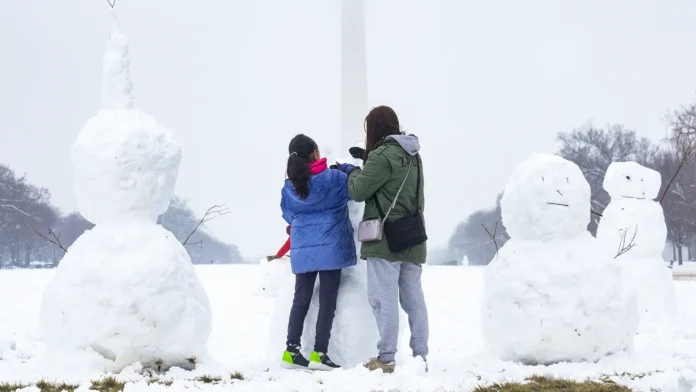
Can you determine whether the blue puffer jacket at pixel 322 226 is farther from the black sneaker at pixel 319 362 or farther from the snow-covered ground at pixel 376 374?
the snow-covered ground at pixel 376 374

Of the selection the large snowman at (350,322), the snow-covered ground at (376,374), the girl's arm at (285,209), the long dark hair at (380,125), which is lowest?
the snow-covered ground at (376,374)

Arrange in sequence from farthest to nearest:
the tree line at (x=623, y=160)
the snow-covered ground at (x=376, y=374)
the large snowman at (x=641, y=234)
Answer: the tree line at (x=623, y=160) < the large snowman at (x=641, y=234) < the snow-covered ground at (x=376, y=374)

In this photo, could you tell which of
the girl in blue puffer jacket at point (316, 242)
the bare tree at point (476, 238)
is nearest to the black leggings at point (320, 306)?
the girl in blue puffer jacket at point (316, 242)

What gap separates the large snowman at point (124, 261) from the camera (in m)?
5.66

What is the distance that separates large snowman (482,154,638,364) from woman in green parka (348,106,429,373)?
1046 millimetres

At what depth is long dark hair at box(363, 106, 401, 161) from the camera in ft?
18.8

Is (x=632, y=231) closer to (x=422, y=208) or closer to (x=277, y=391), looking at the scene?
(x=422, y=208)

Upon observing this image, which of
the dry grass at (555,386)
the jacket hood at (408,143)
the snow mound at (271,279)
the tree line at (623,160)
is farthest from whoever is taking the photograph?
the tree line at (623,160)

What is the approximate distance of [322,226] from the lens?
577cm

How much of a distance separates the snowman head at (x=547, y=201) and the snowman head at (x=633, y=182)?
5.21 metres

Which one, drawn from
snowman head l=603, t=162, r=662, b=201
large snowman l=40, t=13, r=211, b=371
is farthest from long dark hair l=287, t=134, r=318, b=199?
snowman head l=603, t=162, r=662, b=201

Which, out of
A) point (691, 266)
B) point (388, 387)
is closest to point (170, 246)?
point (388, 387)

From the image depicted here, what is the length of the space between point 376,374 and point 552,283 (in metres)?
1.95

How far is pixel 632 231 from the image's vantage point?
11109 millimetres
